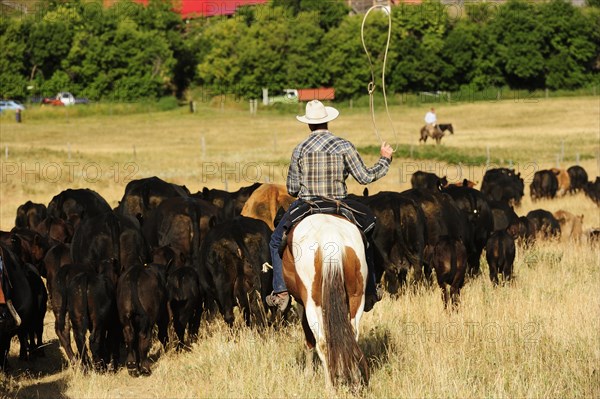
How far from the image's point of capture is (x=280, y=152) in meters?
43.1

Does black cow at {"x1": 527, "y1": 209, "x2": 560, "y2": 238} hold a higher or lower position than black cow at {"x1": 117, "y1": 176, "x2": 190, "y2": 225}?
lower

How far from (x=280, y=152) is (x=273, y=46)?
1112 inches

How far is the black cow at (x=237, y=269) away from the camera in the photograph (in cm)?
1147

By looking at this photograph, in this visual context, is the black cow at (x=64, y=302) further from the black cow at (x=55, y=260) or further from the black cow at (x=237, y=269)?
the black cow at (x=237, y=269)

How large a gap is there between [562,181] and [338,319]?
71.1ft

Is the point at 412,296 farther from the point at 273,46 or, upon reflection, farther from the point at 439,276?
the point at 273,46

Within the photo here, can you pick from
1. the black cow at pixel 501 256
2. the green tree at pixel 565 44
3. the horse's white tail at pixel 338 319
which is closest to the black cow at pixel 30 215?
the black cow at pixel 501 256

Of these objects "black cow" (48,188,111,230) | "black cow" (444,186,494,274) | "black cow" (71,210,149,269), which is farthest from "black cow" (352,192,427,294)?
"black cow" (48,188,111,230)

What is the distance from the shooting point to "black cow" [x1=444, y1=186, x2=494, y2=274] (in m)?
15.2

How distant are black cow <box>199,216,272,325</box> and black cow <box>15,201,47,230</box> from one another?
635cm

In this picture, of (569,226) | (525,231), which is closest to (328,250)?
(525,231)

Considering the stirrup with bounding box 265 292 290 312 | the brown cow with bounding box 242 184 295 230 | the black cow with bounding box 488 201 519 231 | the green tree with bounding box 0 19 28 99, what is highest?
the green tree with bounding box 0 19 28 99

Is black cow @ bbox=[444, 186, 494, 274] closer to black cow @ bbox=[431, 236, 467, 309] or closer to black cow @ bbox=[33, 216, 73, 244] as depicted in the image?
black cow @ bbox=[431, 236, 467, 309]

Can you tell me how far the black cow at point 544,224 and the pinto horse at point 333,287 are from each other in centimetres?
1074
